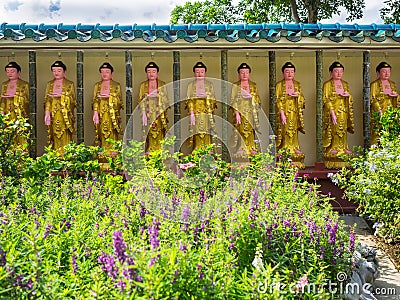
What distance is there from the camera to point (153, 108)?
8.45m

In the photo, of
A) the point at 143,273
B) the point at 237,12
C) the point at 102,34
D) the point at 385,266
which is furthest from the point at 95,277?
the point at 237,12

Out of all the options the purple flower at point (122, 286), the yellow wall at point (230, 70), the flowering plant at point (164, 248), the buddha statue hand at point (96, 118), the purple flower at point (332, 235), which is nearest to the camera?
the purple flower at point (122, 286)

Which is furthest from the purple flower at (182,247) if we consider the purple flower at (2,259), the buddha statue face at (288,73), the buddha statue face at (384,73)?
the buddha statue face at (384,73)

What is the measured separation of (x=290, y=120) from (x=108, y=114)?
2883mm

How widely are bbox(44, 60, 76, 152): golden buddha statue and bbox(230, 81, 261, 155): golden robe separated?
2.57 m

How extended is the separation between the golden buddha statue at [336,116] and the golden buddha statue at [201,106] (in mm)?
1808

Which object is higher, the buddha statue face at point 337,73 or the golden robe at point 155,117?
the buddha statue face at point 337,73

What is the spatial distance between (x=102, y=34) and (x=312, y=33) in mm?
2997

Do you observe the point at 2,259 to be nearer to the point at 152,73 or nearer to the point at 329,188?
the point at 329,188

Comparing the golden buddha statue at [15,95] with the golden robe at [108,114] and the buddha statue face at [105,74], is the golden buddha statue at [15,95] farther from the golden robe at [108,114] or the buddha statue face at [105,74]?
the buddha statue face at [105,74]

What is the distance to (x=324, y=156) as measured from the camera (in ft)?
27.8

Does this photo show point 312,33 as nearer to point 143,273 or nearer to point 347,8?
point 143,273

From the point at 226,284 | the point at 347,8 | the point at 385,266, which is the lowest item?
the point at 385,266

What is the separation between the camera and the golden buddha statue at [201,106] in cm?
835
